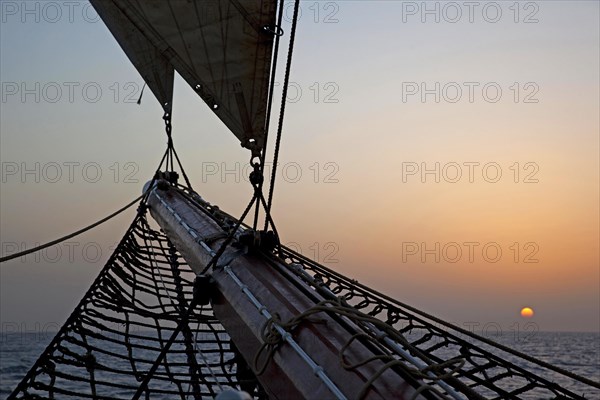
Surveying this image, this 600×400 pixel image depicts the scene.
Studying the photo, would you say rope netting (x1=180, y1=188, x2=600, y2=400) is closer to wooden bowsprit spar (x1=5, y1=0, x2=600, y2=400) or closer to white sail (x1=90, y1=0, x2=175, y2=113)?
wooden bowsprit spar (x1=5, y1=0, x2=600, y2=400)

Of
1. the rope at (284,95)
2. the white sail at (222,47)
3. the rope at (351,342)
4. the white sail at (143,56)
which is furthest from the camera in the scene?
the white sail at (143,56)

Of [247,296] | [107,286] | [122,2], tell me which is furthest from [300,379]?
[107,286]

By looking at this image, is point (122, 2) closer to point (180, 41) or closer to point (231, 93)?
point (180, 41)

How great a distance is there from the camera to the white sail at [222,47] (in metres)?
3.48

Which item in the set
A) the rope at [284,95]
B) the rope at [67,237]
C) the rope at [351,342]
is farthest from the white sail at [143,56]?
the rope at [351,342]

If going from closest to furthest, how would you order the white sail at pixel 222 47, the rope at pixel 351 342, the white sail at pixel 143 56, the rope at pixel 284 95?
the rope at pixel 351 342
the rope at pixel 284 95
the white sail at pixel 222 47
the white sail at pixel 143 56

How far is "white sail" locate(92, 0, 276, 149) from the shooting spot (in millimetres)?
3477

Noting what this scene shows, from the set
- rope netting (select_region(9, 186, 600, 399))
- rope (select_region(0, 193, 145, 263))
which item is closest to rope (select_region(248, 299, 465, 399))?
rope netting (select_region(9, 186, 600, 399))

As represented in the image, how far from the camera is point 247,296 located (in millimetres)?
2910

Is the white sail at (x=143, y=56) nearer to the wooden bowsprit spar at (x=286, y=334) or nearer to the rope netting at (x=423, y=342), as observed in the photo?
the rope netting at (x=423, y=342)

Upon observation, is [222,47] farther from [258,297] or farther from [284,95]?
[258,297]

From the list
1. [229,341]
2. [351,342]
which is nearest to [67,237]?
[229,341]

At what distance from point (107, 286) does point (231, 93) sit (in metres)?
2.80

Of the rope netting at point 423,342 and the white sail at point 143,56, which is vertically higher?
the white sail at point 143,56
